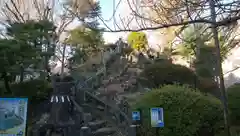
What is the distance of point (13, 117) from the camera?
5.12m

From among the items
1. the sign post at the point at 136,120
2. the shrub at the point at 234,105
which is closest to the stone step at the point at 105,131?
the sign post at the point at 136,120

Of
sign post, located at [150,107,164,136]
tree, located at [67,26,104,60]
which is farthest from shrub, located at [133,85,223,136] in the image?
tree, located at [67,26,104,60]

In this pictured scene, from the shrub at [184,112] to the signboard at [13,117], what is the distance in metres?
3.65

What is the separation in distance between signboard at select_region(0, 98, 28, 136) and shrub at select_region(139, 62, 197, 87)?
28.6 ft

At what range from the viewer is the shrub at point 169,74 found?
1295 centimetres

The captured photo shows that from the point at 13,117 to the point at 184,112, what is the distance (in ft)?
14.7

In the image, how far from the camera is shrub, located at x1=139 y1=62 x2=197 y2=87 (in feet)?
42.5

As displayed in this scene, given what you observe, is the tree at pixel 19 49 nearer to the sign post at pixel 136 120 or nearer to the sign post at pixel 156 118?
the sign post at pixel 136 120

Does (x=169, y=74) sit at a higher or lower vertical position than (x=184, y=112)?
higher

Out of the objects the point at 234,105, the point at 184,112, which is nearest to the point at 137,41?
the point at 234,105

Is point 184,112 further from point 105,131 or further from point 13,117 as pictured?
point 13,117

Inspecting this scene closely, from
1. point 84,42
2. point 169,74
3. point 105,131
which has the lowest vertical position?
point 105,131

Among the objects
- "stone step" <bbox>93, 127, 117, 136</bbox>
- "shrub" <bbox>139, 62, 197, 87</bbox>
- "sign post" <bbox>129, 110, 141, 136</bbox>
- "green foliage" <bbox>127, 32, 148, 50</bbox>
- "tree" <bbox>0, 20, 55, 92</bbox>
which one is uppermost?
"green foliage" <bbox>127, 32, 148, 50</bbox>

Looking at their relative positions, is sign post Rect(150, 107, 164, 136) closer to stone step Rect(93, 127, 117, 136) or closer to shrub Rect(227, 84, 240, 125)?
stone step Rect(93, 127, 117, 136)
